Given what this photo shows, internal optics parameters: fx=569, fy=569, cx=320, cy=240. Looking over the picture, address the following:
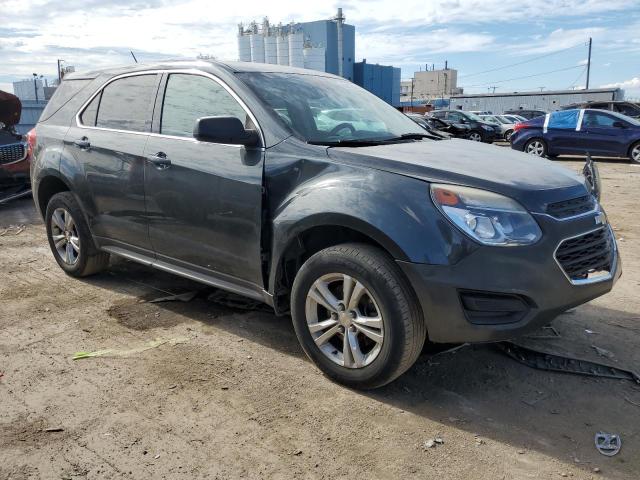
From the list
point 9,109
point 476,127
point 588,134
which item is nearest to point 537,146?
point 588,134

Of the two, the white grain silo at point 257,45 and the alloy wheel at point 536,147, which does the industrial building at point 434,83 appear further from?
the alloy wheel at point 536,147

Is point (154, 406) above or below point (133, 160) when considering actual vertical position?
below

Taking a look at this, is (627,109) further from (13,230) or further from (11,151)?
(13,230)

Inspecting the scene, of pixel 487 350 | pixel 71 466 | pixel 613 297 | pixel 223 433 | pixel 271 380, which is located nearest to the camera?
pixel 71 466

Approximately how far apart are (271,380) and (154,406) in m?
0.66

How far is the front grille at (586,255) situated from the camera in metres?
2.85

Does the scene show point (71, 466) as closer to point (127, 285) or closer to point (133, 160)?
point (133, 160)

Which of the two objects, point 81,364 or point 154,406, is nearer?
point 154,406

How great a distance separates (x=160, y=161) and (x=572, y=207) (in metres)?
2.60

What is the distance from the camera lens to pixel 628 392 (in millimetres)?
3170

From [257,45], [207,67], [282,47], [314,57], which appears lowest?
[207,67]

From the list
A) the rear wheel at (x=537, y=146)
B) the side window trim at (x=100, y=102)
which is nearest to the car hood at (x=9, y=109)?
the side window trim at (x=100, y=102)

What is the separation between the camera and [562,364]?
3455 millimetres

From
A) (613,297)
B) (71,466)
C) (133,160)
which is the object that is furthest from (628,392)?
(133,160)
